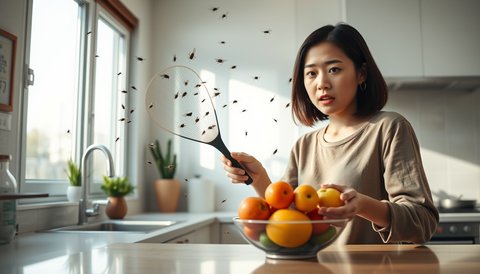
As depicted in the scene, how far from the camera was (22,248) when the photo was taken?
5.18 feet

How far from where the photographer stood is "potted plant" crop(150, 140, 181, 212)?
360 cm

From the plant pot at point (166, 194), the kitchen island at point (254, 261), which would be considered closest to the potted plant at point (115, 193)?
the plant pot at point (166, 194)

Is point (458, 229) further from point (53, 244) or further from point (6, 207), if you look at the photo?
point (6, 207)

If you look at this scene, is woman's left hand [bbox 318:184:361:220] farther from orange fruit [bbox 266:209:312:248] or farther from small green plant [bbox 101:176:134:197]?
small green plant [bbox 101:176:134:197]

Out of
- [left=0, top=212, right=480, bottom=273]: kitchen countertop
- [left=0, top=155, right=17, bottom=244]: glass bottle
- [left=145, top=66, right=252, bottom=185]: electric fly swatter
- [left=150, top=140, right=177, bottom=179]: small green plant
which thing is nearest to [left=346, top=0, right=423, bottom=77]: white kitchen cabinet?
[left=150, top=140, right=177, bottom=179]: small green plant

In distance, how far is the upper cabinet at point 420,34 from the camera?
3.23 metres

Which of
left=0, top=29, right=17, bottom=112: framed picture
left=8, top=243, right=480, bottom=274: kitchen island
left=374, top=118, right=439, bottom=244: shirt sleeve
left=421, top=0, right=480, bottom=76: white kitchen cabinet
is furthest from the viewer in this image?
left=421, top=0, right=480, bottom=76: white kitchen cabinet

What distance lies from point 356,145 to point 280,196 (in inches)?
24.2

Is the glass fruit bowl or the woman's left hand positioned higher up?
the woman's left hand

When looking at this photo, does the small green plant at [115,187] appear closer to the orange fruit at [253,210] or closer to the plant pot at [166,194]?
the plant pot at [166,194]

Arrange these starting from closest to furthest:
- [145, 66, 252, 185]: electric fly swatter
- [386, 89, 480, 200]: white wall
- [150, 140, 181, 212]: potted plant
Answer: [145, 66, 252, 185]: electric fly swatter, [386, 89, 480, 200]: white wall, [150, 140, 181, 212]: potted plant

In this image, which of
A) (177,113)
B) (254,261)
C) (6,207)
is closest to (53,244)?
(6,207)

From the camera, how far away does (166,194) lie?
360 centimetres

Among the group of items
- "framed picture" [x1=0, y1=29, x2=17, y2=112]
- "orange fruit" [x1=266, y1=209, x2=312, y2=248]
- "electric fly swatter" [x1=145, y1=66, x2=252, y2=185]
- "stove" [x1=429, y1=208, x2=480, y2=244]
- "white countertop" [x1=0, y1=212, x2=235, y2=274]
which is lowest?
"stove" [x1=429, y1=208, x2=480, y2=244]
